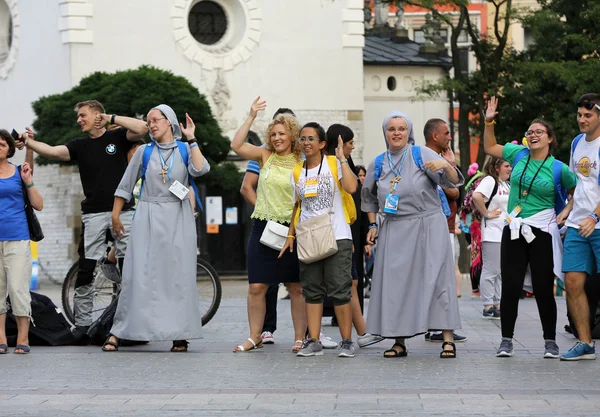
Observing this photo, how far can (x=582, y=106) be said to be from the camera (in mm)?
12016

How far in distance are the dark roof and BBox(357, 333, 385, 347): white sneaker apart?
33.3m

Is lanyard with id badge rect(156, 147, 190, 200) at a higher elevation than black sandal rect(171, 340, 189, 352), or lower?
higher

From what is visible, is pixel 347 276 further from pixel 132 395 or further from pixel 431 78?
pixel 431 78

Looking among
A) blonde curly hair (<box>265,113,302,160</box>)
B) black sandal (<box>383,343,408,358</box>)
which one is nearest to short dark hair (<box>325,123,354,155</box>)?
blonde curly hair (<box>265,113,302,160</box>)

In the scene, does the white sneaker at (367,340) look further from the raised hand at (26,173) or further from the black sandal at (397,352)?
the raised hand at (26,173)

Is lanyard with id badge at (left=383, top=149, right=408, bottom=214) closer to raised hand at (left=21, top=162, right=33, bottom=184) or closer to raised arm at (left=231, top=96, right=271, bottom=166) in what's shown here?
raised arm at (left=231, top=96, right=271, bottom=166)

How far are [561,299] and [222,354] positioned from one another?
946 centimetres

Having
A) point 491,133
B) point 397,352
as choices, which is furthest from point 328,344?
point 491,133

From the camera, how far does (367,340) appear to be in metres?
13.2

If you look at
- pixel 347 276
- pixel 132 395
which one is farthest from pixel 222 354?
pixel 132 395

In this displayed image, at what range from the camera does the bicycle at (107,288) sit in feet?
46.3

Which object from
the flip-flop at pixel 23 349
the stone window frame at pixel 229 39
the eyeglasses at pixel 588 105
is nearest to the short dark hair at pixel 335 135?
the eyeglasses at pixel 588 105

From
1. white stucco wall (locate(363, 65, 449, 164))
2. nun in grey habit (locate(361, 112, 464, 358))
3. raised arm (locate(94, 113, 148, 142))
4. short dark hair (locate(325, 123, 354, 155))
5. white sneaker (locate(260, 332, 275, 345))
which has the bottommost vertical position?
white sneaker (locate(260, 332, 275, 345))

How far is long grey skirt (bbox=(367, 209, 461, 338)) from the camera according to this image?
12188mm
